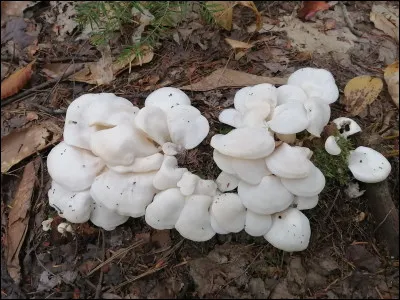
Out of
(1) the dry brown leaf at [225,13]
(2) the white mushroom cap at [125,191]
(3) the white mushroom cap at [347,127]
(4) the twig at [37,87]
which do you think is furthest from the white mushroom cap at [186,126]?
(4) the twig at [37,87]

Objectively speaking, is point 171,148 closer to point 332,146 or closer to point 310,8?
point 332,146

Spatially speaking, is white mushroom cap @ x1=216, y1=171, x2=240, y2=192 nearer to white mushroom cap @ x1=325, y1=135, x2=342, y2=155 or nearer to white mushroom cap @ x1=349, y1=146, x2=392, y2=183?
white mushroom cap @ x1=325, y1=135, x2=342, y2=155

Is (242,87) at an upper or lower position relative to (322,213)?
upper

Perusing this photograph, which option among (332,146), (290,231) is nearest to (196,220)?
(290,231)

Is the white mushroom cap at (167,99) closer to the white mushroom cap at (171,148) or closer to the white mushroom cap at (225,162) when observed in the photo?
the white mushroom cap at (171,148)

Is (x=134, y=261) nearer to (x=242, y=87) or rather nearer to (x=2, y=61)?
(x=242, y=87)

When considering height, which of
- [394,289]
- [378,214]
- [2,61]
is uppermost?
[2,61]

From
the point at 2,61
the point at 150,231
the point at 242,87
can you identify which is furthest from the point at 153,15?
the point at 150,231
